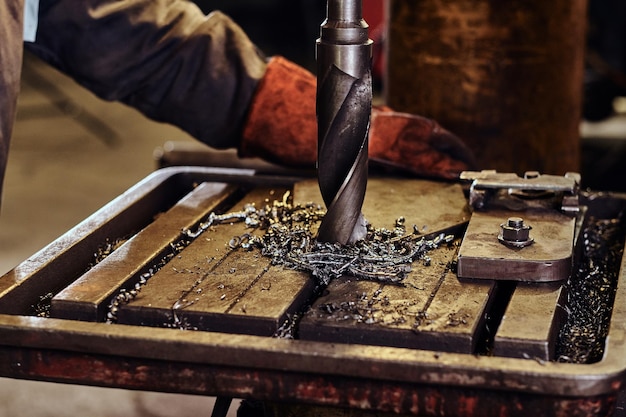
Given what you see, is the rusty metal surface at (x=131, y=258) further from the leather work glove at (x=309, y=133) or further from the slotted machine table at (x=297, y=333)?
the leather work glove at (x=309, y=133)

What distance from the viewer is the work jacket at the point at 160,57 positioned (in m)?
1.71

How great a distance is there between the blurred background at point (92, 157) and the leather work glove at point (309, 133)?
3.38 feet

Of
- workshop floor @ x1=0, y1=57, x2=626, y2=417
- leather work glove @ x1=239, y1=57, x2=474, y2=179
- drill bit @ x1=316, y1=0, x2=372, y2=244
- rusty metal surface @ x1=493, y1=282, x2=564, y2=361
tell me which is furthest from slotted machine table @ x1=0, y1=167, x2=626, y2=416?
workshop floor @ x1=0, y1=57, x2=626, y2=417

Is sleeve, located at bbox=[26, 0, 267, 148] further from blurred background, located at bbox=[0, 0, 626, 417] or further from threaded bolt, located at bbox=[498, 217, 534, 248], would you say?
blurred background, located at bbox=[0, 0, 626, 417]

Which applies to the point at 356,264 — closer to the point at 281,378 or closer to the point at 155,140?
the point at 281,378

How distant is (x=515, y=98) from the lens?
89.5 inches

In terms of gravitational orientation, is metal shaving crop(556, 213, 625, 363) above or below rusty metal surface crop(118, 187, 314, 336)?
below

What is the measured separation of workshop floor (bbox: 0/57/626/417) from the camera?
264cm

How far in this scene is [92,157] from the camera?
515 cm

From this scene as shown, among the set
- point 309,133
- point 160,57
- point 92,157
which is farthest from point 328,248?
point 92,157

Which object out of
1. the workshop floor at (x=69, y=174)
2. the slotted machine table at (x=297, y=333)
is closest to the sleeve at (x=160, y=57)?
the slotted machine table at (x=297, y=333)

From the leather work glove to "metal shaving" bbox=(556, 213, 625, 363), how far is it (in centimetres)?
29

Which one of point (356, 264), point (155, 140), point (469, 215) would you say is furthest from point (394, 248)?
point (155, 140)

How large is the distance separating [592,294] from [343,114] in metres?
0.44
